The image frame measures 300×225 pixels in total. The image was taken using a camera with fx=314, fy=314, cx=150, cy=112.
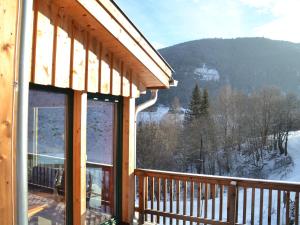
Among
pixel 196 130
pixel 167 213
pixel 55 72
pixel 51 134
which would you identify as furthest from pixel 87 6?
pixel 196 130

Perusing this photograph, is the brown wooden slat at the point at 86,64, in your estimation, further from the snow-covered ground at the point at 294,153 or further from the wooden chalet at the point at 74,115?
the snow-covered ground at the point at 294,153

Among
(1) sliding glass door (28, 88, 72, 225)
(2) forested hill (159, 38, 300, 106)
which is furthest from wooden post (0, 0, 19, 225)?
(2) forested hill (159, 38, 300, 106)

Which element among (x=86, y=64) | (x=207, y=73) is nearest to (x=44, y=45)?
(x=86, y=64)

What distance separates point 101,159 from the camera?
14.1 feet

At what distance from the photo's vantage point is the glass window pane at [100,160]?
4.00 meters

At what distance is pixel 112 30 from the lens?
3686 millimetres

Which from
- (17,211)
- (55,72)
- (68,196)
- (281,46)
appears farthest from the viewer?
(281,46)

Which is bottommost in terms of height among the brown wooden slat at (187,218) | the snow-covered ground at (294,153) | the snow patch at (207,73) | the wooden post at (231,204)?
the snow-covered ground at (294,153)

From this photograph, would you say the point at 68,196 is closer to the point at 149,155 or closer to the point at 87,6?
the point at 87,6

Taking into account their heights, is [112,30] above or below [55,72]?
above

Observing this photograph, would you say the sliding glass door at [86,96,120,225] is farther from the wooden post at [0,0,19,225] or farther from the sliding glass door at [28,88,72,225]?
the wooden post at [0,0,19,225]

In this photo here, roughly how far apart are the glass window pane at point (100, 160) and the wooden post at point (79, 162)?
0.30 meters

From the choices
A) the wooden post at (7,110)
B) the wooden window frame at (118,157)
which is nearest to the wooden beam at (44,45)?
the wooden post at (7,110)

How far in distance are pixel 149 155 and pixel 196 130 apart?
5780mm
